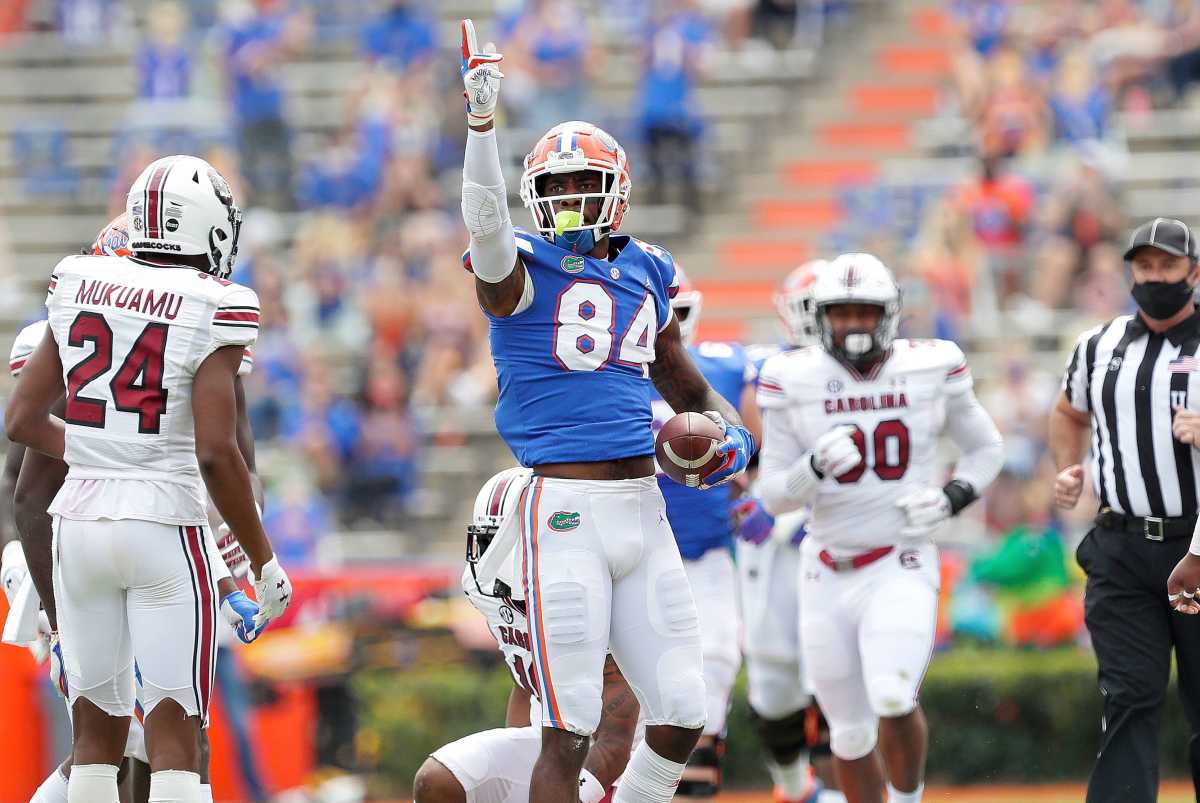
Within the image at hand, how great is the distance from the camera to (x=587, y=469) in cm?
563

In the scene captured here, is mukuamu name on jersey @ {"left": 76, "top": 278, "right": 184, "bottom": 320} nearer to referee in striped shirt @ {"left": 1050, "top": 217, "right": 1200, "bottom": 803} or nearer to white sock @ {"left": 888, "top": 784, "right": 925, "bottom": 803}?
referee in striped shirt @ {"left": 1050, "top": 217, "right": 1200, "bottom": 803}

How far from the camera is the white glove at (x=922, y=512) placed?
7188mm

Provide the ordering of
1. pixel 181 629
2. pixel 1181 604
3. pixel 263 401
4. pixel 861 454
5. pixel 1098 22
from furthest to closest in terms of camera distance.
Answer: pixel 1098 22
pixel 263 401
pixel 861 454
pixel 1181 604
pixel 181 629

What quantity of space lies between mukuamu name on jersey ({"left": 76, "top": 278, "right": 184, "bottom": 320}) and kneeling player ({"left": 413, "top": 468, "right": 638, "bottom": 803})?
117 centimetres

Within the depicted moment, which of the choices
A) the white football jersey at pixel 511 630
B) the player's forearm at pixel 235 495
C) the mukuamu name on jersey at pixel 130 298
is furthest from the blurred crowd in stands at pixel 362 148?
the mukuamu name on jersey at pixel 130 298

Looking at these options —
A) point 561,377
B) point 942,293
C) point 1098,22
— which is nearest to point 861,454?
point 561,377

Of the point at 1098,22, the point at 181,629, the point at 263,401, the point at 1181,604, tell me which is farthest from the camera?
the point at 1098,22

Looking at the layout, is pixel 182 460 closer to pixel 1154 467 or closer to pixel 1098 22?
pixel 1154 467

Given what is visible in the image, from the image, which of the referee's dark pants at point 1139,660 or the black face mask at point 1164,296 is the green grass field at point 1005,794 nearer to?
the referee's dark pants at point 1139,660

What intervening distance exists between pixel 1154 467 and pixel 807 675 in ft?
5.38

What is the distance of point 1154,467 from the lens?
6.46 m

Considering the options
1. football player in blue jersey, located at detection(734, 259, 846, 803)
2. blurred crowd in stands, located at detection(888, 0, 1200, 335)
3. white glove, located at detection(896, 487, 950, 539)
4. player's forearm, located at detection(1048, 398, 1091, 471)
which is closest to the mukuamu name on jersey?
white glove, located at detection(896, 487, 950, 539)

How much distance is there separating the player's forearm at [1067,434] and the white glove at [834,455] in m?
0.72

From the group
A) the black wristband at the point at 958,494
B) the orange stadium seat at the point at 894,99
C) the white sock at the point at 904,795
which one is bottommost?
the white sock at the point at 904,795
